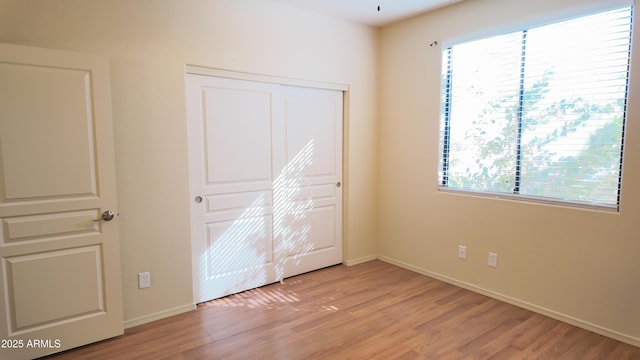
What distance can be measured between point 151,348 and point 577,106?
3.60 meters

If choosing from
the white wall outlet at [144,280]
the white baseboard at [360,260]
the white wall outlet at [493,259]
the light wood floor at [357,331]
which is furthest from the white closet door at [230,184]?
the white wall outlet at [493,259]

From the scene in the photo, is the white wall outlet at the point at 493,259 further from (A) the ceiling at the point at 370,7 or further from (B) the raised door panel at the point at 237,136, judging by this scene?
(A) the ceiling at the point at 370,7

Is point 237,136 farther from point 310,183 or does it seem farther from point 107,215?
point 107,215

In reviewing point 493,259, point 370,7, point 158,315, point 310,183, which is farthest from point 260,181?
point 493,259

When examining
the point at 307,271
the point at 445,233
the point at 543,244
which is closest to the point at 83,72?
the point at 307,271

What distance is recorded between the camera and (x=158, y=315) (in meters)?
2.93

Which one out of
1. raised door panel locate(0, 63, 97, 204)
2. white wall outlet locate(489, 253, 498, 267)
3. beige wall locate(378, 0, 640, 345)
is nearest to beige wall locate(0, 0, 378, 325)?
raised door panel locate(0, 63, 97, 204)

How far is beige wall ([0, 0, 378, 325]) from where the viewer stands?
2502 millimetres

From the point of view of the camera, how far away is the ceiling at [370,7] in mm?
3430

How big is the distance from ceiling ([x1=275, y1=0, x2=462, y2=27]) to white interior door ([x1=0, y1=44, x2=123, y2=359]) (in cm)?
200

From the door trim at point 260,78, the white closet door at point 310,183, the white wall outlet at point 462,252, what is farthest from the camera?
the white closet door at point 310,183

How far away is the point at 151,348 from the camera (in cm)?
251

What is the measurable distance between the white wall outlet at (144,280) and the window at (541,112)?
289cm

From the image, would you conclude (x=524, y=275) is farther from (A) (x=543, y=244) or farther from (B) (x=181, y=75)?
(B) (x=181, y=75)
